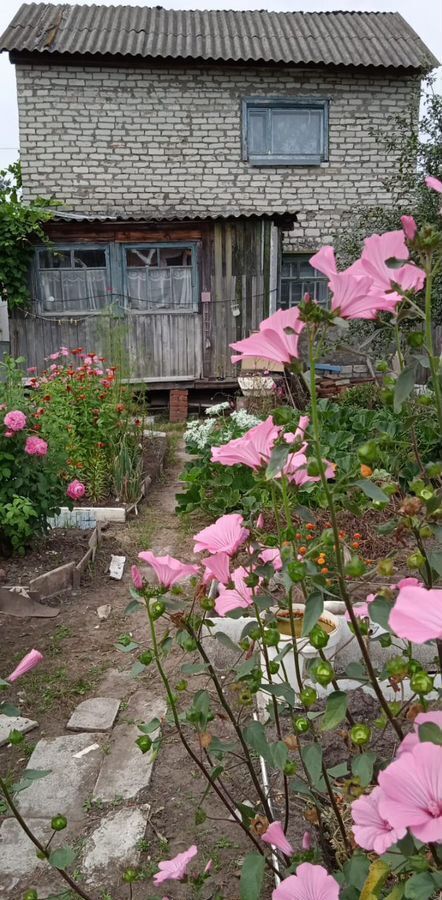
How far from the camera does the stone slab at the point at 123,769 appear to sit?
221 cm

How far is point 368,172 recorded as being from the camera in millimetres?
10961

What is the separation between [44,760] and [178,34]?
11745 millimetres

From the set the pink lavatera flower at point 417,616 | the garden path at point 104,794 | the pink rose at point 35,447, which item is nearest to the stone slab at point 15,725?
the garden path at point 104,794

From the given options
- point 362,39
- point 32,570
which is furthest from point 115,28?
point 32,570

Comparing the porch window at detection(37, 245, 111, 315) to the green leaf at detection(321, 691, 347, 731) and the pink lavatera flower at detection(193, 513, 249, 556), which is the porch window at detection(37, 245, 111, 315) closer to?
the pink lavatera flower at detection(193, 513, 249, 556)

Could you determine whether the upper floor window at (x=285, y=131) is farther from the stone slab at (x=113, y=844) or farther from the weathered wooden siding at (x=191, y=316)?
the stone slab at (x=113, y=844)

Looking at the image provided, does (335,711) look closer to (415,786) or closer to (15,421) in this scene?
(415,786)

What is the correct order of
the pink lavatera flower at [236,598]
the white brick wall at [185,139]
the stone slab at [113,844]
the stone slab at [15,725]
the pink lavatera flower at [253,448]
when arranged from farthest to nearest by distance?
the white brick wall at [185,139] → the stone slab at [15,725] → the stone slab at [113,844] → the pink lavatera flower at [236,598] → the pink lavatera flower at [253,448]

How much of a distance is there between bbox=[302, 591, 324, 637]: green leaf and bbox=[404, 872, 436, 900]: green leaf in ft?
0.97

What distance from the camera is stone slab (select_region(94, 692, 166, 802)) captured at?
2.21 metres

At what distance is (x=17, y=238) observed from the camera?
873 centimetres

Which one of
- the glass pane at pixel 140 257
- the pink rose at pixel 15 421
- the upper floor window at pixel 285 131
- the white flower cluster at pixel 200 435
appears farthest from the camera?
the upper floor window at pixel 285 131

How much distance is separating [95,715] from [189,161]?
385 inches

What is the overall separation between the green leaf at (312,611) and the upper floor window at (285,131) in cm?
1087
